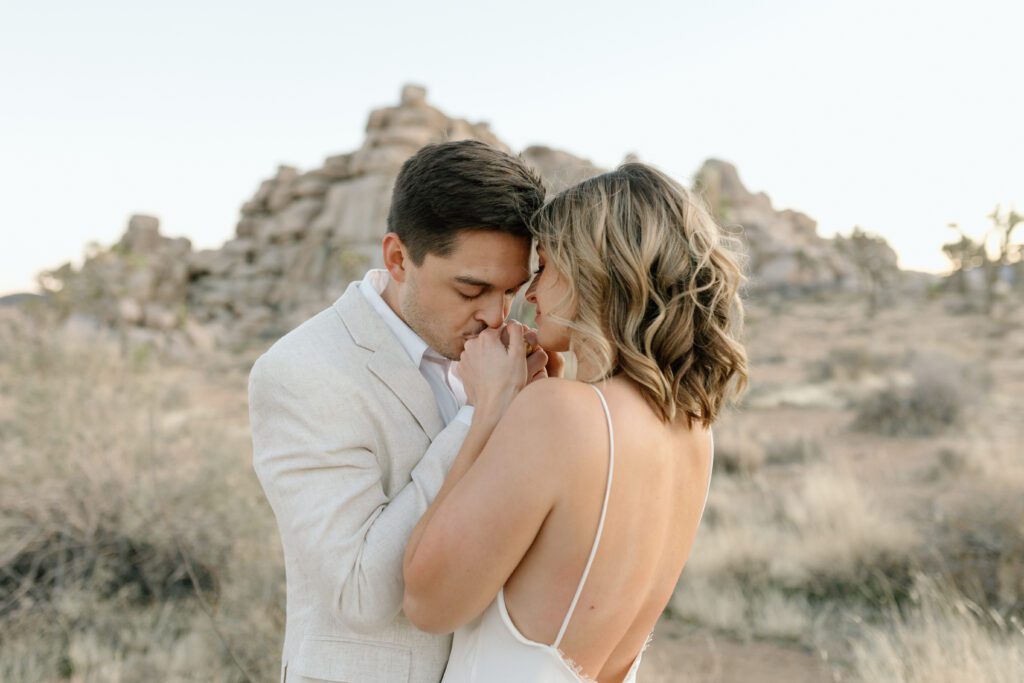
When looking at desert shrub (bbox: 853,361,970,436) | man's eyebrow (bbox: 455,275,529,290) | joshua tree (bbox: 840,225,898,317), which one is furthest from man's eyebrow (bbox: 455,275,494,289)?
joshua tree (bbox: 840,225,898,317)

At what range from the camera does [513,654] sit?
1776mm

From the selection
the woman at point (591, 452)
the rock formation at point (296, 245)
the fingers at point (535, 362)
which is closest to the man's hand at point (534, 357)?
the fingers at point (535, 362)

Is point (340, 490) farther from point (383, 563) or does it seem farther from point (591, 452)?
point (591, 452)

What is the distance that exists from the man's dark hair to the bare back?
0.62 meters

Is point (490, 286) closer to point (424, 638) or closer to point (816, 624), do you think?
point (424, 638)

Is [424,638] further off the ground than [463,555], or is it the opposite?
[463,555]

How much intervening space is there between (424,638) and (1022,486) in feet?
21.0

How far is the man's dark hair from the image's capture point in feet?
6.98

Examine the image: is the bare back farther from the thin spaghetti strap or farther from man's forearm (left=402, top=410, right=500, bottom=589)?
man's forearm (left=402, top=410, right=500, bottom=589)

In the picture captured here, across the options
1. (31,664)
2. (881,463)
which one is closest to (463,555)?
(31,664)

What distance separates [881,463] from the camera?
10273 millimetres

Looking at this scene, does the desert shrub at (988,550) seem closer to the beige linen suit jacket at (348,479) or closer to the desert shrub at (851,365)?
the beige linen suit jacket at (348,479)

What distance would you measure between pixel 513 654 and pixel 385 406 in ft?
2.13

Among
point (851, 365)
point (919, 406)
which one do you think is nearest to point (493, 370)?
point (919, 406)
